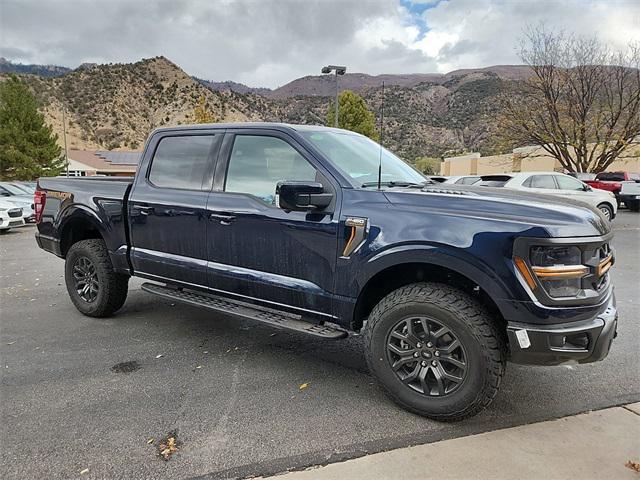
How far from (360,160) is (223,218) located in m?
1.19

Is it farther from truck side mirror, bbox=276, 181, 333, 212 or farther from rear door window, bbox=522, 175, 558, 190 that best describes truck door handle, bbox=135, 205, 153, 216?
rear door window, bbox=522, 175, 558, 190

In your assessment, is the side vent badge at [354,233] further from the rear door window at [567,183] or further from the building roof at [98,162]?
the building roof at [98,162]

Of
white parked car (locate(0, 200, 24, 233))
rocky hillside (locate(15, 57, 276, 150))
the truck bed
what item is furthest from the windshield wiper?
rocky hillside (locate(15, 57, 276, 150))

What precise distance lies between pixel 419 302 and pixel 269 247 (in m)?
1.23

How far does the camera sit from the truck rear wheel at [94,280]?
15.9 feet

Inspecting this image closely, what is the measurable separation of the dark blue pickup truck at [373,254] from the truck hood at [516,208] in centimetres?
1

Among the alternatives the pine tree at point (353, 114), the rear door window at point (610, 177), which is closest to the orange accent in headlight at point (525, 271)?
the rear door window at point (610, 177)

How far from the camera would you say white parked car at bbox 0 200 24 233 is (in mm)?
13051

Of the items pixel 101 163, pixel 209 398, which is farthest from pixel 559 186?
pixel 101 163

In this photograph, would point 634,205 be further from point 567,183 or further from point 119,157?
point 119,157


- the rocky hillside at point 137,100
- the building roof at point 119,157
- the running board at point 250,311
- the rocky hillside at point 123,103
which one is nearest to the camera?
the running board at point 250,311

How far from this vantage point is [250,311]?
3.72 meters

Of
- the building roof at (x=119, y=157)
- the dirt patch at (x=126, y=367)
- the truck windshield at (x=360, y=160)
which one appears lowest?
the dirt patch at (x=126, y=367)

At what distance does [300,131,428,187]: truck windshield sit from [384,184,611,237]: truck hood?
405 mm
